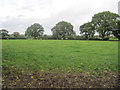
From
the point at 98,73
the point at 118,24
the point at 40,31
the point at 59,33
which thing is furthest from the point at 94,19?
the point at 98,73

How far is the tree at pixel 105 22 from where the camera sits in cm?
3947

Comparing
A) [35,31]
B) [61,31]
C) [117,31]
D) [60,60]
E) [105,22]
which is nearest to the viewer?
[60,60]

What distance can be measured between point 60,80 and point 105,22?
41545 mm

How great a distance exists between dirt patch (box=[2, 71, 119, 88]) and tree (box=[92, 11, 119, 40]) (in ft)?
125

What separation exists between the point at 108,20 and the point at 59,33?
Answer: 62.5 ft

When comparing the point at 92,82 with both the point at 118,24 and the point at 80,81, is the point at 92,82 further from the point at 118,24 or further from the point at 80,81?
the point at 118,24

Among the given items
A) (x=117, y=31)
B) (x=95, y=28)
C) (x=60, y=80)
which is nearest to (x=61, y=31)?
(x=95, y=28)

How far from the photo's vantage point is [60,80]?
4410 millimetres

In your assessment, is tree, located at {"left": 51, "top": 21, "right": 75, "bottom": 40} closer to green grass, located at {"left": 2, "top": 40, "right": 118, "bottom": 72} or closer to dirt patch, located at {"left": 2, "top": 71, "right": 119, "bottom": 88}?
green grass, located at {"left": 2, "top": 40, "right": 118, "bottom": 72}

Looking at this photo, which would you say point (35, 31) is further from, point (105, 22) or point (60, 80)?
point (60, 80)

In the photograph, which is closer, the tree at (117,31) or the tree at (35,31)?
the tree at (117,31)

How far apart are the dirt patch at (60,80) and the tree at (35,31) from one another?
1502 inches

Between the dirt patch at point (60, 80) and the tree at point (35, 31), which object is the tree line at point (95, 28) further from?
the dirt patch at point (60, 80)

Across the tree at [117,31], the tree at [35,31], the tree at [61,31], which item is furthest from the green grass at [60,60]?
the tree at [61,31]
